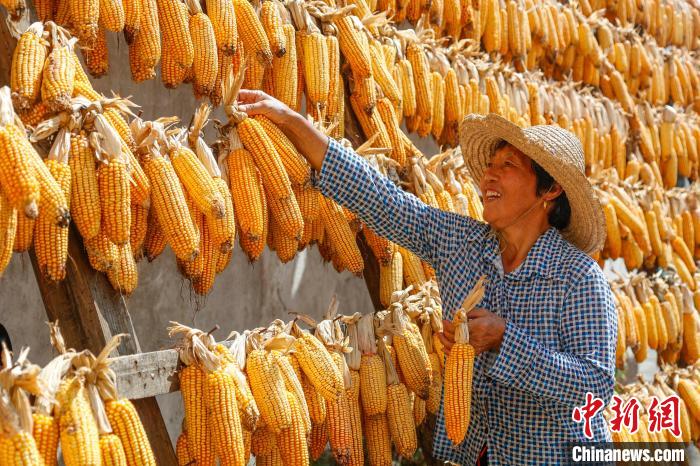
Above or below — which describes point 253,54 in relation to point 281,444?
above

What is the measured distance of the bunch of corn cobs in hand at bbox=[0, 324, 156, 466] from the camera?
243 cm

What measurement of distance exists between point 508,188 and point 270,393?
1.31 m

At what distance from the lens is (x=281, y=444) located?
3377 millimetres

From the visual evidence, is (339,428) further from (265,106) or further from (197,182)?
(265,106)

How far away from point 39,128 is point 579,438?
2331 millimetres

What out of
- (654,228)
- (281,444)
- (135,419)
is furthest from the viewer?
(654,228)

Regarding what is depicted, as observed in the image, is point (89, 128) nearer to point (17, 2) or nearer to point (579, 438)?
point (17, 2)

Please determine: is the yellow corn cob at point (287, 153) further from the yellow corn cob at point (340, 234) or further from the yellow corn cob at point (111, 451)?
the yellow corn cob at point (111, 451)

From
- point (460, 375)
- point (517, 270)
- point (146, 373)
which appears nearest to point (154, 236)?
point (146, 373)

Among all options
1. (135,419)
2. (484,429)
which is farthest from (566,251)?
(135,419)

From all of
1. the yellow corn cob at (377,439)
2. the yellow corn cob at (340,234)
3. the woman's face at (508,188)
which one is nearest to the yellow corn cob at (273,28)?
the yellow corn cob at (340,234)

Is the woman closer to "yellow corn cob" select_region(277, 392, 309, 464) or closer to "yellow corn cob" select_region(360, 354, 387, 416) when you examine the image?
"yellow corn cob" select_region(360, 354, 387, 416)

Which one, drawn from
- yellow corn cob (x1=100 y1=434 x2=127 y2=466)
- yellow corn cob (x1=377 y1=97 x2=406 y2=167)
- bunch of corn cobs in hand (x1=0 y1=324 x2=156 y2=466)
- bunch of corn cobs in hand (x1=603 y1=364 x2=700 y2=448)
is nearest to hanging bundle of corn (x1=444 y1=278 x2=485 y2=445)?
bunch of corn cobs in hand (x1=0 y1=324 x2=156 y2=466)

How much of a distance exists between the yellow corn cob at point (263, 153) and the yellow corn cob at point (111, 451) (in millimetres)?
1250
